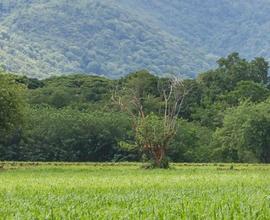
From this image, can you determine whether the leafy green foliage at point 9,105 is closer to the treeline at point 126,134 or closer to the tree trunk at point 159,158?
the treeline at point 126,134

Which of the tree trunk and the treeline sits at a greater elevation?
the treeline

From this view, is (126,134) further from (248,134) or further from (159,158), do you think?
(159,158)

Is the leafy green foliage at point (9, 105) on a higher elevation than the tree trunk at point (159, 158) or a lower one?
higher

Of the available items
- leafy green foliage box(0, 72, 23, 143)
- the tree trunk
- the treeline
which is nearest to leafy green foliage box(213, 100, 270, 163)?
the treeline

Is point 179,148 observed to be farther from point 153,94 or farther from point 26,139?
point 153,94

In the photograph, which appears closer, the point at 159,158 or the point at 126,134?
the point at 159,158

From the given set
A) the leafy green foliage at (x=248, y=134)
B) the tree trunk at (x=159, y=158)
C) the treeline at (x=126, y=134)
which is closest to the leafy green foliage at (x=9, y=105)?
the treeline at (x=126, y=134)

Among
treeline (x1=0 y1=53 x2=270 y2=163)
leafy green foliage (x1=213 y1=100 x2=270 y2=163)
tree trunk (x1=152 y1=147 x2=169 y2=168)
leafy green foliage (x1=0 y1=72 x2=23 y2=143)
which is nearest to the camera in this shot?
tree trunk (x1=152 y1=147 x2=169 y2=168)

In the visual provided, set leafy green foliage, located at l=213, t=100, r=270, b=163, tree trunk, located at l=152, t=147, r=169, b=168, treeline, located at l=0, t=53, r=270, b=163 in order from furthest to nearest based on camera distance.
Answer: treeline, located at l=0, t=53, r=270, b=163 → leafy green foliage, located at l=213, t=100, r=270, b=163 → tree trunk, located at l=152, t=147, r=169, b=168

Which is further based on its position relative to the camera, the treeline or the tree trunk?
the treeline

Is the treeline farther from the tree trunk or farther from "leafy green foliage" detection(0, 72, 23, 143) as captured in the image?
the tree trunk

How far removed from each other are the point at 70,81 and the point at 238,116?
57.2 meters

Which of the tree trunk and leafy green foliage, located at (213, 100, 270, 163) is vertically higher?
leafy green foliage, located at (213, 100, 270, 163)

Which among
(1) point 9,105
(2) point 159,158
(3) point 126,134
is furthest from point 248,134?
(1) point 9,105
